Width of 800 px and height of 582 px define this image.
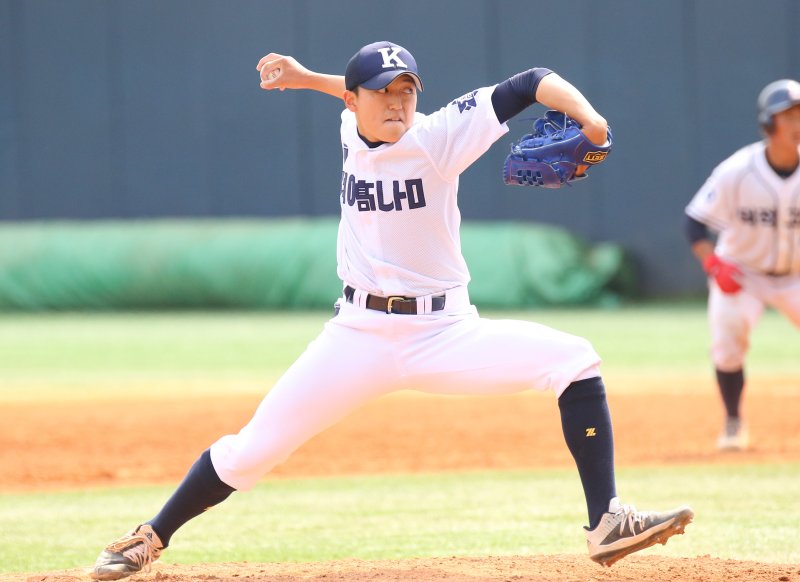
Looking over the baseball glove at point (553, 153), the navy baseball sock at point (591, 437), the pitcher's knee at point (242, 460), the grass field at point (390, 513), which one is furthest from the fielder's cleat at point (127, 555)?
the baseball glove at point (553, 153)

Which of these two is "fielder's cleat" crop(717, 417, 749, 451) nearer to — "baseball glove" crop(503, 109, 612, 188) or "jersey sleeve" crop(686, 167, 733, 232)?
"jersey sleeve" crop(686, 167, 733, 232)

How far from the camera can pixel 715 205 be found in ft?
22.3

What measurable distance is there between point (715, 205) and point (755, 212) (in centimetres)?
23

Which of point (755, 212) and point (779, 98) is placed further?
point (755, 212)

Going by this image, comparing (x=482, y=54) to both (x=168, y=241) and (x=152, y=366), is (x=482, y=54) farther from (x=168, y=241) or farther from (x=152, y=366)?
(x=152, y=366)

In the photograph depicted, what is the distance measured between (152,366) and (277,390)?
24.7 ft

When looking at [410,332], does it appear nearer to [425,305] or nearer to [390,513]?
[425,305]

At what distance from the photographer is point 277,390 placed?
148 inches

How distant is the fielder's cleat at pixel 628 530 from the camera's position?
348 centimetres

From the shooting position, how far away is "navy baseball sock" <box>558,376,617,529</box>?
364 cm

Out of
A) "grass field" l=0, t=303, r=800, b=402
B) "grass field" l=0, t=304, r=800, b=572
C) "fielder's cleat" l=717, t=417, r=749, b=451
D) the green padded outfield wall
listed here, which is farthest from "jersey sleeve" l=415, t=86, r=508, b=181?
the green padded outfield wall

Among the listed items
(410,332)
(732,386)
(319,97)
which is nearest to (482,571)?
(410,332)

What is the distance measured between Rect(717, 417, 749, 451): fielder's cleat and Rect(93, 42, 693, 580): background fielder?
142 inches

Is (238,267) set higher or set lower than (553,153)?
lower
